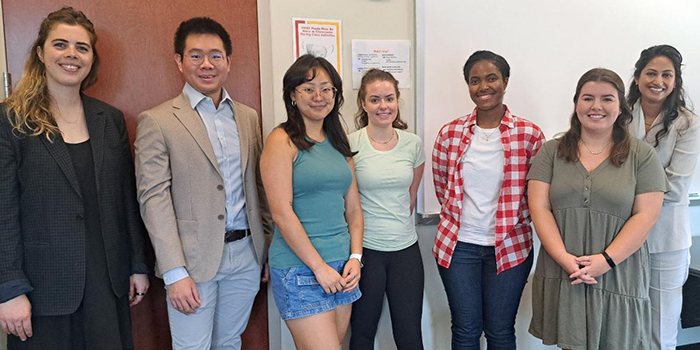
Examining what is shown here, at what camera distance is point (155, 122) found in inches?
61.3

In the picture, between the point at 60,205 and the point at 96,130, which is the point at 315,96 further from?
the point at 60,205

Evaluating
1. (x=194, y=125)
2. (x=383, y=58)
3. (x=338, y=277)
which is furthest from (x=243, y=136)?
(x=383, y=58)

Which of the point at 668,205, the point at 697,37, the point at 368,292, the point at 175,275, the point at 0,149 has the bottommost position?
the point at 368,292

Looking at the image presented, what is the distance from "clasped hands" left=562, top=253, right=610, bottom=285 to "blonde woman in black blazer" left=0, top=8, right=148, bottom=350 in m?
1.62

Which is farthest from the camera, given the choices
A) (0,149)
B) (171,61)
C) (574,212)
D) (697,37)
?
(697,37)

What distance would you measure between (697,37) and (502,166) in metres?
1.74

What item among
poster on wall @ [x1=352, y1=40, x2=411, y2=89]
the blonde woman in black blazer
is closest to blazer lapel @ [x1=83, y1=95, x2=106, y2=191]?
the blonde woman in black blazer

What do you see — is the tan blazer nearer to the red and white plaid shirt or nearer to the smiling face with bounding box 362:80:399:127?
the smiling face with bounding box 362:80:399:127

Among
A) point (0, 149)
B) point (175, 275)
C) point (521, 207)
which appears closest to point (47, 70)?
point (0, 149)

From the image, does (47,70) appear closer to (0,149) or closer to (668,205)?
(0,149)

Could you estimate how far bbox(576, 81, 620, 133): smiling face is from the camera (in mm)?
1584

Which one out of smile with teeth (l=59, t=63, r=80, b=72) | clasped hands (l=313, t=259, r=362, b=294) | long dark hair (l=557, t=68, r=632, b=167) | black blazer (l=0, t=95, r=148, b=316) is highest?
smile with teeth (l=59, t=63, r=80, b=72)

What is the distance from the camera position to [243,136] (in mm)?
1745

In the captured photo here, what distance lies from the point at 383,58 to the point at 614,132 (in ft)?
3.45
